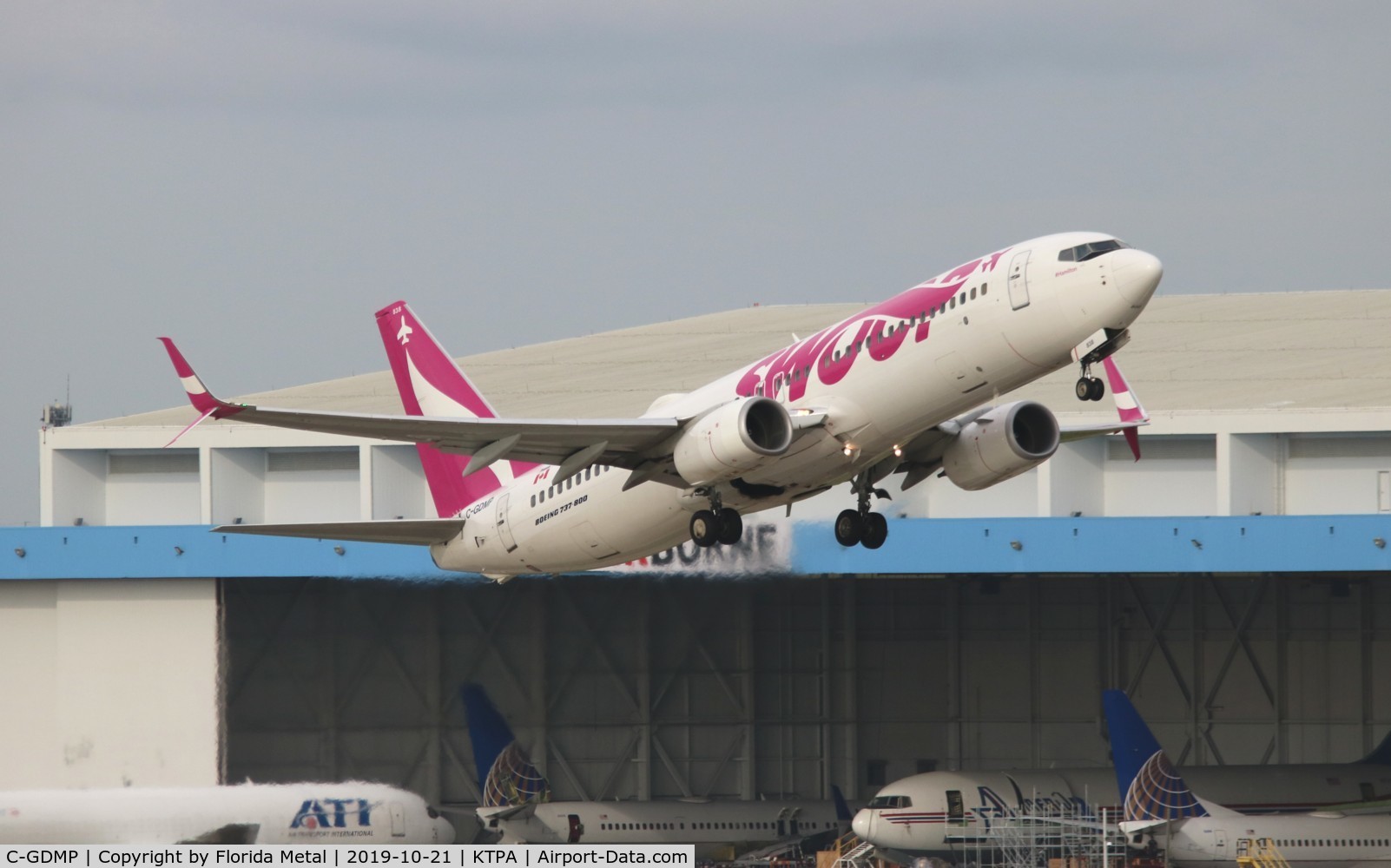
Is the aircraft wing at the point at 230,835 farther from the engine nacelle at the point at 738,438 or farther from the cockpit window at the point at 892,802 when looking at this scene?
the engine nacelle at the point at 738,438

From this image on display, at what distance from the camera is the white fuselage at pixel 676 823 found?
5191 cm

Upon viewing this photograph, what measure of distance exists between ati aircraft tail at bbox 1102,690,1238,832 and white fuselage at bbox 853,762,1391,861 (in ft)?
7.76

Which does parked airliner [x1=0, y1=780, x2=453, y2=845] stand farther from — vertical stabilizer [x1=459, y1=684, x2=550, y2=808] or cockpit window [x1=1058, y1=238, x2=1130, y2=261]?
cockpit window [x1=1058, y1=238, x2=1130, y2=261]

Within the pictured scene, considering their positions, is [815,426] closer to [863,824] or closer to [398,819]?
[863,824]

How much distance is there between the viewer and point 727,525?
32562 millimetres

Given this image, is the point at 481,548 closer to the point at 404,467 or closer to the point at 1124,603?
the point at 404,467

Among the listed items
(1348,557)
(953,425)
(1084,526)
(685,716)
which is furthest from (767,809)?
(953,425)

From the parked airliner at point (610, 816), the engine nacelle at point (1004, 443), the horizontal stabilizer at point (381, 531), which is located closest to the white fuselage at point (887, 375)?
the engine nacelle at point (1004, 443)

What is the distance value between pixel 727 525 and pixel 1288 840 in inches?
873

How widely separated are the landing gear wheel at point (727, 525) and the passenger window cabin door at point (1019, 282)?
662 cm

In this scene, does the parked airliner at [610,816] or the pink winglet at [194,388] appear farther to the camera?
the parked airliner at [610,816]

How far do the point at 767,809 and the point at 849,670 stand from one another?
8.39 meters

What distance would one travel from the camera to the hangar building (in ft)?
160

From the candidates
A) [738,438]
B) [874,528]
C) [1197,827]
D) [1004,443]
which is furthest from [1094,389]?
[1197,827]
